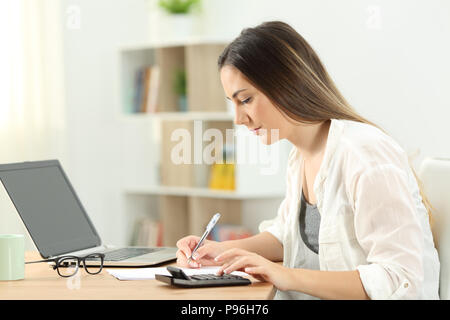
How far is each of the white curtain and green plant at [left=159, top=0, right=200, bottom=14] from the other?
1.92ft

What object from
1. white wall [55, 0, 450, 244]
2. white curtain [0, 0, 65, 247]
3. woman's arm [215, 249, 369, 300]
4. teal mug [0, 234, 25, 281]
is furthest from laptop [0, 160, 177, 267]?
white wall [55, 0, 450, 244]

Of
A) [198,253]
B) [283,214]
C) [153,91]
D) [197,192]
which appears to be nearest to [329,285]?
[198,253]

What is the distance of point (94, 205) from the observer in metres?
3.90

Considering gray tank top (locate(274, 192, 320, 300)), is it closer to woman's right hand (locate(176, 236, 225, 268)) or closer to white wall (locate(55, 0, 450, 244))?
woman's right hand (locate(176, 236, 225, 268))

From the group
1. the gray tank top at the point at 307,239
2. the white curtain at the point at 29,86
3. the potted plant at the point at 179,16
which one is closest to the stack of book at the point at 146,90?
the potted plant at the point at 179,16

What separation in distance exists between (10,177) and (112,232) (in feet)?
7.86

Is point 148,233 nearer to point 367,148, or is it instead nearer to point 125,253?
point 125,253

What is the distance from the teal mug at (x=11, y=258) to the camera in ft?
4.86

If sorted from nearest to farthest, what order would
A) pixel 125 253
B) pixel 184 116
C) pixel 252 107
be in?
pixel 252 107 < pixel 125 253 < pixel 184 116

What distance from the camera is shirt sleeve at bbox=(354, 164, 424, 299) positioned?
132 cm

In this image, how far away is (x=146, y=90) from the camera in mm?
3865

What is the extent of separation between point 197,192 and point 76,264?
2.04 meters

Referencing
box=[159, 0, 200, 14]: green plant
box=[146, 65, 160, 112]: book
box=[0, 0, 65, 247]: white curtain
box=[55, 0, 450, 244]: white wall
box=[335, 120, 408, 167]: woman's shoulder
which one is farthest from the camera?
box=[146, 65, 160, 112]: book

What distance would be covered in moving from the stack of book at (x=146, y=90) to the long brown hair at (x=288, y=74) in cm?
227
